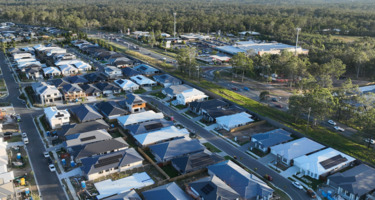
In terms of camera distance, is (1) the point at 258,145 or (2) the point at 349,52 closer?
(1) the point at 258,145

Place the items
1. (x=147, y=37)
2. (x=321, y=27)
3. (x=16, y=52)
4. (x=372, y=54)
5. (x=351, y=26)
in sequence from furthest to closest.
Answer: (x=321, y=27) < (x=351, y=26) < (x=147, y=37) < (x=16, y=52) < (x=372, y=54)

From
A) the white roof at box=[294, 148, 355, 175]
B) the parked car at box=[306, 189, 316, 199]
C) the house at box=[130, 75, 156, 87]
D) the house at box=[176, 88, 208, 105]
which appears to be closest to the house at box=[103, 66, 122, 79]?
the house at box=[130, 75, 156, 87]

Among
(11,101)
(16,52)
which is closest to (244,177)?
(11,101)

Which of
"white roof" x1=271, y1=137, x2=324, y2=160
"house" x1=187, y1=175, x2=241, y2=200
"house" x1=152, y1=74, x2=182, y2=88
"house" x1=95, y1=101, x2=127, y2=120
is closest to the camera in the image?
"house" x1=187, y1=175, x2=241, y2=200

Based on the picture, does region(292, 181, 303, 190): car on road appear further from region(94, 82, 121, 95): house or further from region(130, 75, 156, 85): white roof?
region(130, 75, 156, 85): white roof

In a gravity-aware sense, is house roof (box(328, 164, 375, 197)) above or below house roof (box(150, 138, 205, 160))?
below

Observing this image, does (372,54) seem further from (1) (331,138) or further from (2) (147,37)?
(2) (147,37)
